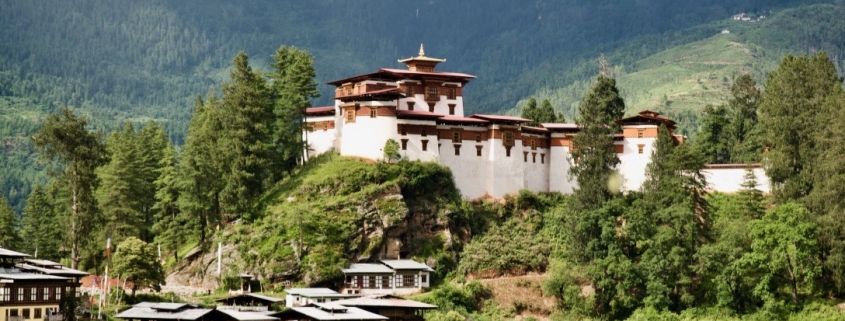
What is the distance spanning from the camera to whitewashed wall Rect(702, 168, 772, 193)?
117250 mm

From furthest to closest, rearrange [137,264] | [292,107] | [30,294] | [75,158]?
[292,107] → [75,158] → [137,264] → [30,294]

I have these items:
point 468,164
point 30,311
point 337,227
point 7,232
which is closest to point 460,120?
point 468,164

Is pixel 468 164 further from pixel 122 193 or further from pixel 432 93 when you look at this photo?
pixel 122 193

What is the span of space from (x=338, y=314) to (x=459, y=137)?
2949 centimetres

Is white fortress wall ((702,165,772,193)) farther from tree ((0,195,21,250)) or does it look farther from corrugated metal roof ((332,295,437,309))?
A: tree ((0,195,21,250))

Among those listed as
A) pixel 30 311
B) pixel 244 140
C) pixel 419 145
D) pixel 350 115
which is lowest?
pixel 30 311

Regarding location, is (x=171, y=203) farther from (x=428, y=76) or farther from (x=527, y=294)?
(x=527, y=294)

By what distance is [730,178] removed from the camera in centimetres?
11950

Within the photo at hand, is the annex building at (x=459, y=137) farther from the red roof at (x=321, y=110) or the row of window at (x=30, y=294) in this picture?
the row of window at (x=30, y=294)

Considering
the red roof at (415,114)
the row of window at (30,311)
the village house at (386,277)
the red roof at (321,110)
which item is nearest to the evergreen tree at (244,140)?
the red roof at (321,110)

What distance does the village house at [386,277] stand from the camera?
105625 mm

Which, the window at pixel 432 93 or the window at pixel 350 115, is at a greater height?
the window at pixel 432 93

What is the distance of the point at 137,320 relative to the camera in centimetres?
9000

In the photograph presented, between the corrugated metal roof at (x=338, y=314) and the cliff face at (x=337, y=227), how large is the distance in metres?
10.8
